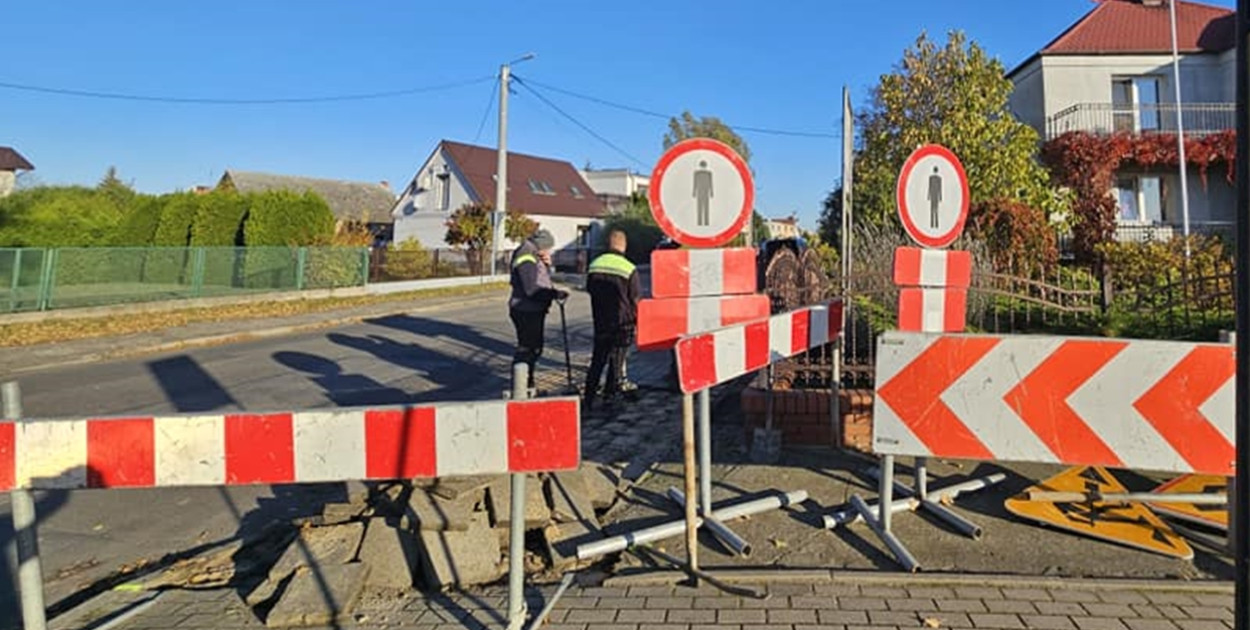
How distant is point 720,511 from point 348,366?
8348 mm

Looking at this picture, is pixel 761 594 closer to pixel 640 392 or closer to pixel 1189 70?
pixel 640 392

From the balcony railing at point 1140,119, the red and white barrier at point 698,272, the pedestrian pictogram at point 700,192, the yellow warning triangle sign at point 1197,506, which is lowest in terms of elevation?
the yellow warning triangle sign at point 1197,506

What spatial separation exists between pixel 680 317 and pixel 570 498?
1.37 m

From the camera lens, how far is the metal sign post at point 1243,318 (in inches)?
90.8

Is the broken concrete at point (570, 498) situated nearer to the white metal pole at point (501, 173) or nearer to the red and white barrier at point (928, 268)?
the red and white barrier at point (928, 268)

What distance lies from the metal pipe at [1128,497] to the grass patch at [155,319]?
53.2 ft

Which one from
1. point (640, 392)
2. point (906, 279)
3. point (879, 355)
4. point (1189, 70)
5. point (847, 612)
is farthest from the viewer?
point (1189, 70)

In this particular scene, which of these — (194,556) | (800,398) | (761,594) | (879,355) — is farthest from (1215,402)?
(194,556)

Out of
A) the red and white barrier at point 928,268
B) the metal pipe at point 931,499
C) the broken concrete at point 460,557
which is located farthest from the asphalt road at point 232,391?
the red and white barrier at point 928,268

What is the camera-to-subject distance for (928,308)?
5.11 metres

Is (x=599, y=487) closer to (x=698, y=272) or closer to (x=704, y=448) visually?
(x=704, y=448)

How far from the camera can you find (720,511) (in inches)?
176

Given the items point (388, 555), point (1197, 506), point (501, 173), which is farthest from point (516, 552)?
point (501, 173)

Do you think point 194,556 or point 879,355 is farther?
point 194,556
